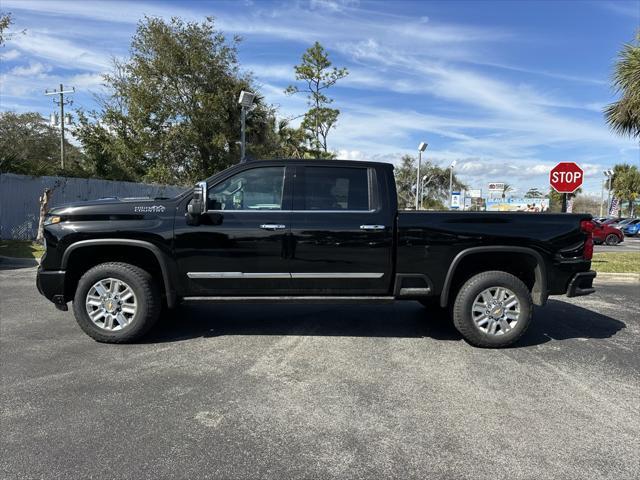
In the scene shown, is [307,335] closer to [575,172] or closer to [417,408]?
[417,408]

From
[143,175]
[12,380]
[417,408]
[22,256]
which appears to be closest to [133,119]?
[143,175]

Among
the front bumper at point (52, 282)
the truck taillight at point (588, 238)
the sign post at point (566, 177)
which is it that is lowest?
the front bumper at point (52, 282)

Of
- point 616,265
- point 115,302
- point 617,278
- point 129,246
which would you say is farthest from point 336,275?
point 616,265

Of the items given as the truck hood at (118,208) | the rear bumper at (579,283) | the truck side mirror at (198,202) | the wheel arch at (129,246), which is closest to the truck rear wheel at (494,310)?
the rear bumper at (579,283)

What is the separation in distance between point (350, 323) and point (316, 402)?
2.39 m

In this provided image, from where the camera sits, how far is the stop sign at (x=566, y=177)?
1084cm

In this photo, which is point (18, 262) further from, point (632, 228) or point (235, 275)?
point (632, 228)

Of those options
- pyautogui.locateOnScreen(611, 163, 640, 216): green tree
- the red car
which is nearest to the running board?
the red car

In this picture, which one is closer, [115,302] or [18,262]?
[115,302]

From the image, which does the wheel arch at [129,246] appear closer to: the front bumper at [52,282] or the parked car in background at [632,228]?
the front bumper at [52,282]

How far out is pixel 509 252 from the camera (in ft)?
17.3

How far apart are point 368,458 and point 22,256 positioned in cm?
1159

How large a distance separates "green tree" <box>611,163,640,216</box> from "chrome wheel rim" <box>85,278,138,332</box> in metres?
57.3

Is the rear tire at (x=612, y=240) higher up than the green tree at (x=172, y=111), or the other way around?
the green tree at (x=172, y=111)
